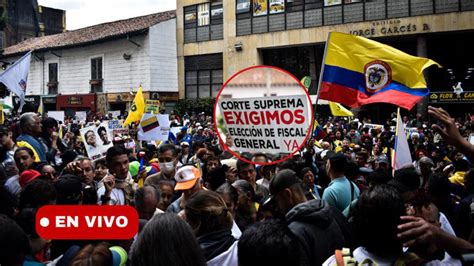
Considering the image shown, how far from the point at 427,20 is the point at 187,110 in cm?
1467

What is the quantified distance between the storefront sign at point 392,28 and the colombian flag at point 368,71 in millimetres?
17343

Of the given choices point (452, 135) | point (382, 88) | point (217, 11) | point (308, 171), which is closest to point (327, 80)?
point (382, 88)

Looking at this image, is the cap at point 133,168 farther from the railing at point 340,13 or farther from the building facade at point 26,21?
the building facade at point 26,21

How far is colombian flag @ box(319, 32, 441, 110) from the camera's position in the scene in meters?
6.46

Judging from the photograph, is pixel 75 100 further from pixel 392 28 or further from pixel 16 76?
pixel 16 76

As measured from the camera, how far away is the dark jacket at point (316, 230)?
3174mm

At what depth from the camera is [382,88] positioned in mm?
6539

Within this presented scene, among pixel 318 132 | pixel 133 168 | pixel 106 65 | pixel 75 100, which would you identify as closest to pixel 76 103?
pixel 75 100

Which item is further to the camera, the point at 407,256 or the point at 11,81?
the point at 11,81

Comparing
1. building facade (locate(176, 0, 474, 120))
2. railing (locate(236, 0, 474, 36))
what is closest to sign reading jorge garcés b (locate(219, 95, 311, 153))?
building facade (locate(176, 0, 474, 120))

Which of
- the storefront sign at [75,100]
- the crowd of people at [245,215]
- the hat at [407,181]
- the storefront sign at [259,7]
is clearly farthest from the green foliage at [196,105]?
the hat at [407,181]

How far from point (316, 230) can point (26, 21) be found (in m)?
52.0

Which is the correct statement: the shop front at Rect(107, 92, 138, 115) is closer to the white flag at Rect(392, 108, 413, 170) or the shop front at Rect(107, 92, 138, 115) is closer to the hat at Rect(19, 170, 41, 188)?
the white flag at Rect(392, 108, 413, 170)

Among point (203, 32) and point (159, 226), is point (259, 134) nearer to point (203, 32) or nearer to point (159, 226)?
point (159, 226)
